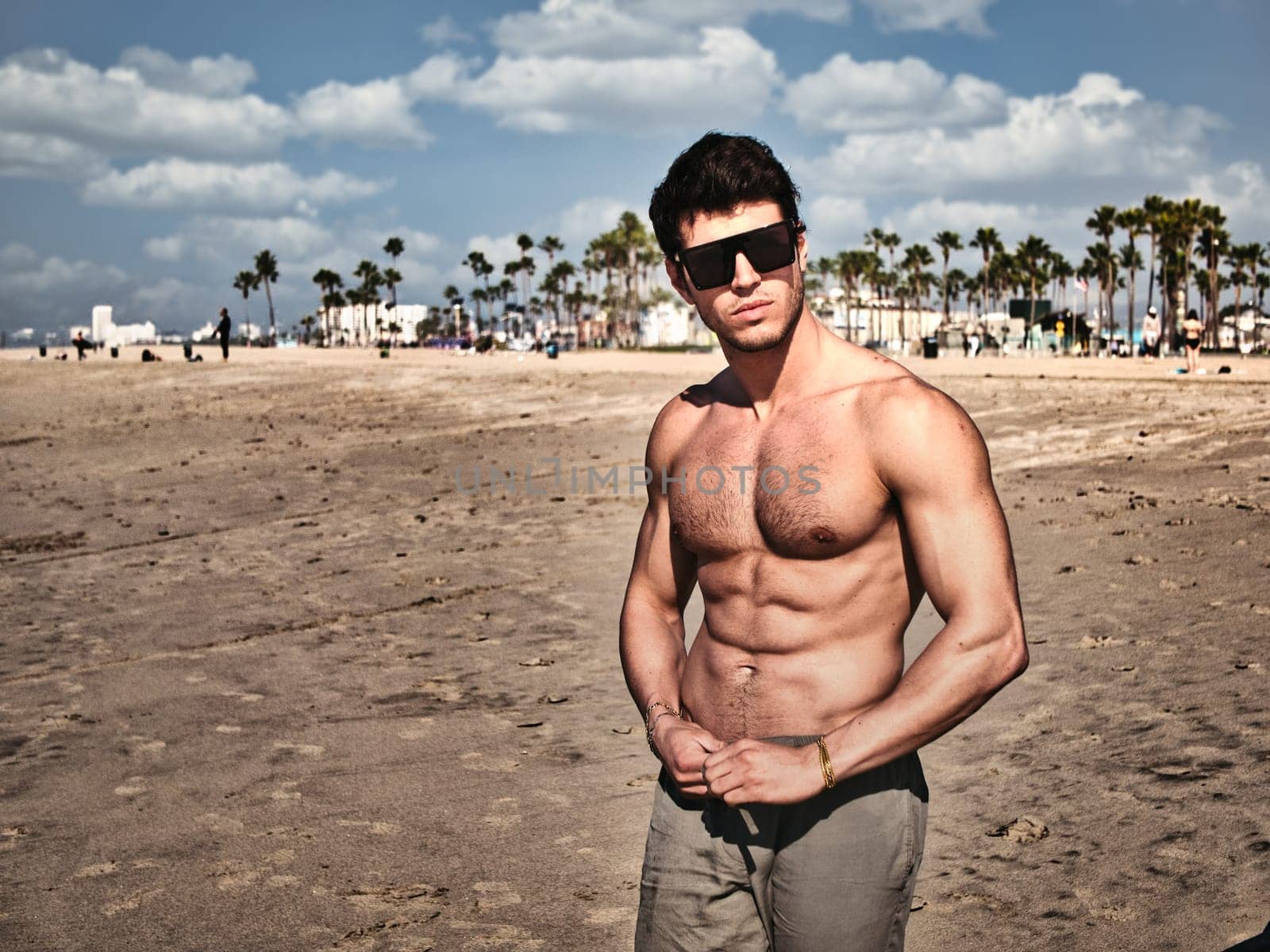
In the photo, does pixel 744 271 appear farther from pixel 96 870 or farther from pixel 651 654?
pixel 96 870

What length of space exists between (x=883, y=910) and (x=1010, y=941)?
229 cm

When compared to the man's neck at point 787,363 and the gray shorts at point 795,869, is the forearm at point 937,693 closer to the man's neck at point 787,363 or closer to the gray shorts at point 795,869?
the gray shorts at point 795,869

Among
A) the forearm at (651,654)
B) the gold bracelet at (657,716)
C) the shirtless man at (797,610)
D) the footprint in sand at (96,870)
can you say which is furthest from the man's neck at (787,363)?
the footprint in sand at (96,870)

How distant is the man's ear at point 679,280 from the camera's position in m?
2.48

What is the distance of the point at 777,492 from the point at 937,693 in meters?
0.53

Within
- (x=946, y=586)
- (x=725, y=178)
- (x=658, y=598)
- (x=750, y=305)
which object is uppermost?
(x=725, y=178)

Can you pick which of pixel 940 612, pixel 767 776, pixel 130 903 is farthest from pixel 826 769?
pixel 130 903

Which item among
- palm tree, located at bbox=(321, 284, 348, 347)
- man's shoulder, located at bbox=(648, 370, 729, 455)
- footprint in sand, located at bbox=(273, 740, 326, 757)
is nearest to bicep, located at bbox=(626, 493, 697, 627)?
man's shoulder, located at bbox=(648, 370, 729, 455)

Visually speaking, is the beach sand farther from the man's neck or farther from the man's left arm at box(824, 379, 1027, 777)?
the man's neck

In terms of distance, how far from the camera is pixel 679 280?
2.53 m

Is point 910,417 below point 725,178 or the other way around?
below

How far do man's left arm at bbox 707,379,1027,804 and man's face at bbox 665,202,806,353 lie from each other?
1.06 ft

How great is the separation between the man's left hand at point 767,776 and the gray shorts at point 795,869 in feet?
0.19

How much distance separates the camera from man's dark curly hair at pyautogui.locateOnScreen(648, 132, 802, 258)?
7.72 ft
